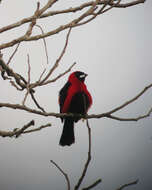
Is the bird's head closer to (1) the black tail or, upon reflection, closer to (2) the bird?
(2) the bird

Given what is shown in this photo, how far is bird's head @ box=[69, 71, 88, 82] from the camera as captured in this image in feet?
6.86

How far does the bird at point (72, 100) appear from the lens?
1.98m

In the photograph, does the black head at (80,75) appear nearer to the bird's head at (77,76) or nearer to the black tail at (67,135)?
the bird's head at (77,76)

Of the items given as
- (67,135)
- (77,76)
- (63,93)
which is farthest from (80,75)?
(67,135)

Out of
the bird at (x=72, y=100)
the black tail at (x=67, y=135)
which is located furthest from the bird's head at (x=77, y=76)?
the black tail at (x=67, y=135)

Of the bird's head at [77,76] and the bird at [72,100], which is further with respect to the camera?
the bird's head at [77,76]

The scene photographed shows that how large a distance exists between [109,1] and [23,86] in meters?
0.46

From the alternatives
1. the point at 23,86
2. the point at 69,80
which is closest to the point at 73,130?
the point at 69,80

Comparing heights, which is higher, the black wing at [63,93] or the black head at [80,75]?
the black head at [80,75]

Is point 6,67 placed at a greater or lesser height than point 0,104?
greater

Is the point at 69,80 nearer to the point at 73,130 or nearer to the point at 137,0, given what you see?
the point at 73,130

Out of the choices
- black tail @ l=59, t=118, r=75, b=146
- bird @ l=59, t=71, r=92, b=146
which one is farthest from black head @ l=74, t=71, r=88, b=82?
black tail @ l=59, t=118, r=75, b=146

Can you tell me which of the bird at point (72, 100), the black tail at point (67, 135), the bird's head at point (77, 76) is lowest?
the black tail at point (67, 135)

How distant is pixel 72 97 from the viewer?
199 centimetres
